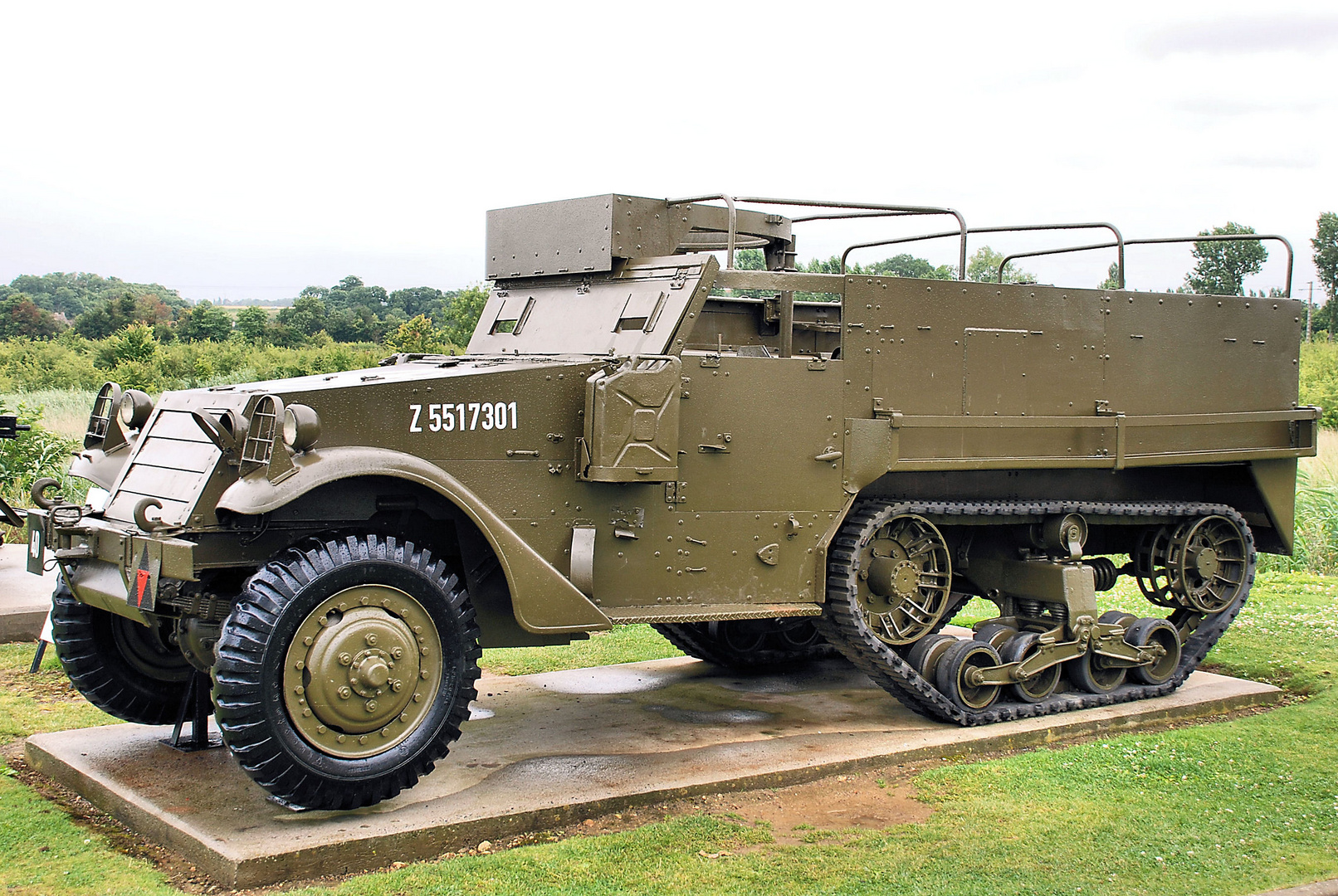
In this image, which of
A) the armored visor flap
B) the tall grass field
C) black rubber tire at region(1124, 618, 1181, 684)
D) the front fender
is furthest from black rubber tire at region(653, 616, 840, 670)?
the tall grass field

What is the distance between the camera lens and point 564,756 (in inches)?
262

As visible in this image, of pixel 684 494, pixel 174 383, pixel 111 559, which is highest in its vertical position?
pixel 174 383

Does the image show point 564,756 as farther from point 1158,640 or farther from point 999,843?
point 1158,640

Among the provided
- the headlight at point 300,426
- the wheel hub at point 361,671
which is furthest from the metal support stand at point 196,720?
the headlight at point 300,426

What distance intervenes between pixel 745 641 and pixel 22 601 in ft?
18.7

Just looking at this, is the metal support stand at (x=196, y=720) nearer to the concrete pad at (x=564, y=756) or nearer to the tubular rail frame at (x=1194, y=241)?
the concrete pad at (x=564, y=756)

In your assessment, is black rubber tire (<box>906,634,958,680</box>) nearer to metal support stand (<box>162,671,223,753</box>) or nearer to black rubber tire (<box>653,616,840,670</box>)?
black rubber tire (<box>653,616,840,670</box>)

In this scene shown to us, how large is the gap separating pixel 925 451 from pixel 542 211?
2684 millimetres

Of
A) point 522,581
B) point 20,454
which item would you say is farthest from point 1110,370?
point 20,454

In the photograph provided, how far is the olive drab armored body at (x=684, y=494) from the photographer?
541 cm

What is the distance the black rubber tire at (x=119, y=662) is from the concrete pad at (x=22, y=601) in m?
2.64

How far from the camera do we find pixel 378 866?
5.25 metres

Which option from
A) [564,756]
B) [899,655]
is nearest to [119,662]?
[564,756]

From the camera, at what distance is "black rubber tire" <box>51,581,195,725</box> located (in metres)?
6.49
